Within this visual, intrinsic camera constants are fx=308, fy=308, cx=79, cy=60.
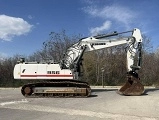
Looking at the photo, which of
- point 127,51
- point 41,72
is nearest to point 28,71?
point 41,72

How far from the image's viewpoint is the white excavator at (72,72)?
19344 millimetres

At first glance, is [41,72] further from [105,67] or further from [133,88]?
[105,67]

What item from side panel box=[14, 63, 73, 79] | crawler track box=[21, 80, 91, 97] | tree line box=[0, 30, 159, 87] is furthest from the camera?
tree line box=[0, 30, 159, 87]

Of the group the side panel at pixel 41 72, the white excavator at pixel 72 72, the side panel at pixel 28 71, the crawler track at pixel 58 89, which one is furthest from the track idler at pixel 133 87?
the side panel at pixel 28 71

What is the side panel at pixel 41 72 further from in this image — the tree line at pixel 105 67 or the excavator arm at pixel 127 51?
the tree line at pixel 105 67

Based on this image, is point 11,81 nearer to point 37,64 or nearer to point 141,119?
point 37,64

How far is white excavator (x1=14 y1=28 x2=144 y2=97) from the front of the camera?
762 inches

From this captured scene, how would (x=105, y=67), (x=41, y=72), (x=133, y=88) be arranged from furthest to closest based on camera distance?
(x=105, y=67) → (x=41, y=72) → (x=133, y=88)

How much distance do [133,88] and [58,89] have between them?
471cm

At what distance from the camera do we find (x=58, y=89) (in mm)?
19406

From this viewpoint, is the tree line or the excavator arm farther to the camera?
the tree line

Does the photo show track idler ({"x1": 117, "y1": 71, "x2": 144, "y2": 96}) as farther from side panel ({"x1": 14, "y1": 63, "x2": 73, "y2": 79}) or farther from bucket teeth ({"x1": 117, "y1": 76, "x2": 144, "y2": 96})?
side panel ({"x1": 14, "y1": 63, "x2": 73, "y2": 79})

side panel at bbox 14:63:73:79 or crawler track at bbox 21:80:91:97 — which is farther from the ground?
side panel at bbox 14:63:73:79

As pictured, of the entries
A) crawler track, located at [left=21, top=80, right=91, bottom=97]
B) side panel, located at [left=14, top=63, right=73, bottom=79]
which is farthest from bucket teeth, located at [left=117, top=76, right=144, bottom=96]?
side panel, located at [left=14, top=63, right=73, bottom=79]
